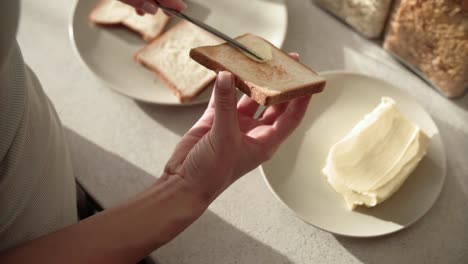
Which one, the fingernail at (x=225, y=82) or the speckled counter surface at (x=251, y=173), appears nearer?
the fingernail at (x=225, y=82)

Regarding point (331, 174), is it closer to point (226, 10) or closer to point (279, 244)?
point (279, 244)

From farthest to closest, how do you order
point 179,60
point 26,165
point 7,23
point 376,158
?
point 179,60 < point 376,158 < point 26,165 < point 7,23

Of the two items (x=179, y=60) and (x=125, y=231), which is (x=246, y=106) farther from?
(x=125, y=231)

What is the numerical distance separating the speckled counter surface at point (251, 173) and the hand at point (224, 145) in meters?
0.14

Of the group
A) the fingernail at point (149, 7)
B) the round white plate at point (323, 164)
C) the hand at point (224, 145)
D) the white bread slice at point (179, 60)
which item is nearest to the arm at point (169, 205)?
the hand at point (224, 145)

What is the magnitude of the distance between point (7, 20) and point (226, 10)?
0.75m

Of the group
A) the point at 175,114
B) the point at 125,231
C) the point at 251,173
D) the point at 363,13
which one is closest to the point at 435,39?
the point at 363,13

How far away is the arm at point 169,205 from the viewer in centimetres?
56

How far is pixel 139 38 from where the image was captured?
1.04m

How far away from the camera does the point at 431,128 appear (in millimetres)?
830

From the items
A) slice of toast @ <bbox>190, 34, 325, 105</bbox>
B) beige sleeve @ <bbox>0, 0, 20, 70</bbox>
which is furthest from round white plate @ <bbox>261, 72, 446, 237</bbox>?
beige sleeve @ <bbox>0, 0, 20, 70</bbox>

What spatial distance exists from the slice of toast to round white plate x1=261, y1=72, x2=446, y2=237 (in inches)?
5.3

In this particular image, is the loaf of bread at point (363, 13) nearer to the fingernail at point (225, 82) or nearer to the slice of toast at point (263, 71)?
the slice of toast at point (263, 71)

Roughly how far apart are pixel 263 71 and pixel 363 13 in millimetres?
347
